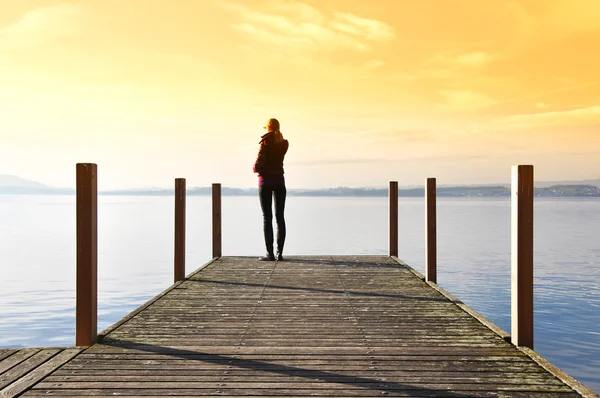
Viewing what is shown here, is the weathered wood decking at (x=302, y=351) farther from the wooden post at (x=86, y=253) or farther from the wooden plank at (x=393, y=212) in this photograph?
the wooden plank at (x=393, y=212)

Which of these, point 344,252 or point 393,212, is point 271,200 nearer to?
point 393,212

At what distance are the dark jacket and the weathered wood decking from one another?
2.70 metres

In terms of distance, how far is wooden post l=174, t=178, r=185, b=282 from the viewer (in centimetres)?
841

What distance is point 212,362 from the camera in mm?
4312

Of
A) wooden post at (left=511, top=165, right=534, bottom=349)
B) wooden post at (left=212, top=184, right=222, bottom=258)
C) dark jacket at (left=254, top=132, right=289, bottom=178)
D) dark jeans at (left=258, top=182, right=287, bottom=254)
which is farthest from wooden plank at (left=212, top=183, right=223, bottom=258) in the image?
wooden post at (left=511, top=165, right=534, bottom=349)

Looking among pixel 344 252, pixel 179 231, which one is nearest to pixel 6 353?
pixel 179 231

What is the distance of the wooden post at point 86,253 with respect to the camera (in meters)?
4.86

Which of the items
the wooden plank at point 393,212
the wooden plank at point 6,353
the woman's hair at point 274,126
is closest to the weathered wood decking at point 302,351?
the wooden plank at point 6,353

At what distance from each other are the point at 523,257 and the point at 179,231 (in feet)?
17.3

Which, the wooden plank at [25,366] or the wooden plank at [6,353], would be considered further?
the wooden plank at [6,353]

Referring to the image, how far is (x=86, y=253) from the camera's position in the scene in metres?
4.99

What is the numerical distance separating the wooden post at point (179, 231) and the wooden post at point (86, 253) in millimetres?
3388

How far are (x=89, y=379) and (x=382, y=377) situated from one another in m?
2.10

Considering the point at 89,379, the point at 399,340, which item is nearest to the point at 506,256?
the point at 399,340
